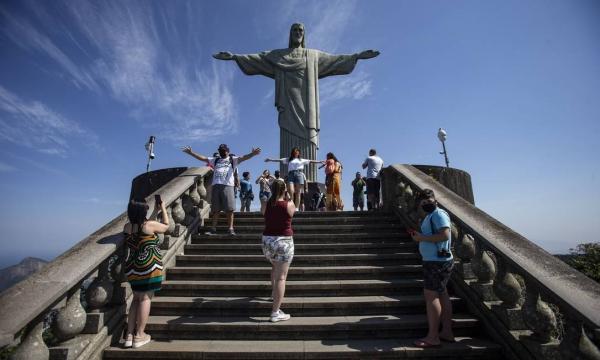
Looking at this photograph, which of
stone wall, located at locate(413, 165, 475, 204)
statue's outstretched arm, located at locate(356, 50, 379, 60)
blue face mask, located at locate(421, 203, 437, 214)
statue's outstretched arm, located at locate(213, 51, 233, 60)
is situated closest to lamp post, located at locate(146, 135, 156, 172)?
statue's outstretched arm, located at locate(213, 51, 233, 60)

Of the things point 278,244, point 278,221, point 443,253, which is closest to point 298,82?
point 278,221

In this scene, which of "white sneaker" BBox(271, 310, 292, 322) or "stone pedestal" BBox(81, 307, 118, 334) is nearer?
"stone pedestal" BBox(81, 307, 118, 334)

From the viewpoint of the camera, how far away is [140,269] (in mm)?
3344

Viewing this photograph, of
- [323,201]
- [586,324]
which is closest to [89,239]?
[586,324]

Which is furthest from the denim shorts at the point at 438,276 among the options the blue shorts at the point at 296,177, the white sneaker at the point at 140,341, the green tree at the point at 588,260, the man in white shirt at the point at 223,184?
the green tree at the point at 588,260

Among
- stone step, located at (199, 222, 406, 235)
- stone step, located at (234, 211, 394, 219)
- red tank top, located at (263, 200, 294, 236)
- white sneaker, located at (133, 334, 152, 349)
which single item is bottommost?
white sneaker, located at (133, 334, 152, 349)

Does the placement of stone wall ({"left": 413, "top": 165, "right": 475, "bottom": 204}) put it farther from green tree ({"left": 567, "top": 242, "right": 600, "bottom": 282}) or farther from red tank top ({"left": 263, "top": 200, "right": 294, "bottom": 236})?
red tank top ({"left": 263, "top": 200, "right": 294, "bottom": 236})

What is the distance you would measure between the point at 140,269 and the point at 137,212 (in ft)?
1.95

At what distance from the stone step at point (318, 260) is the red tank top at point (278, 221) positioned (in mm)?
1380

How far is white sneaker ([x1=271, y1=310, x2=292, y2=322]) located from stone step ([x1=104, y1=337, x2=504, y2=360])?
1.03ft

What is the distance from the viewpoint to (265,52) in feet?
41.6

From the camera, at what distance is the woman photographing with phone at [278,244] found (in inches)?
147

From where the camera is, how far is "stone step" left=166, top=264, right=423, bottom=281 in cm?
467

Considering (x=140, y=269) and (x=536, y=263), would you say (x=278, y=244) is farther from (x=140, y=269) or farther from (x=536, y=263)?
(x=536, y=263)
